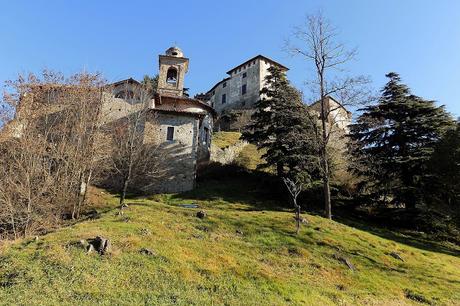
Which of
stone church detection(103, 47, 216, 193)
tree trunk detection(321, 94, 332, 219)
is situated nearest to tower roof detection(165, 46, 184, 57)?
stone church detection(103, 47, 216, 193)

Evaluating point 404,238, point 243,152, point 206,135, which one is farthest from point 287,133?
point 243,152

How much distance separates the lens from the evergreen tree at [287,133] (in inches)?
1007

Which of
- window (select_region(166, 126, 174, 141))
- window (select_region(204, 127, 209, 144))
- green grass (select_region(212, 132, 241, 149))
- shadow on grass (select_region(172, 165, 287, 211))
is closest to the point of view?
shadow on grass (select_region(172, 165, 287, 211))

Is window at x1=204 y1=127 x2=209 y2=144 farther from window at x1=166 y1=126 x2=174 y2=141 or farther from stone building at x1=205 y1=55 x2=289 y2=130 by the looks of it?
stone building at x1=205 y1=55 x2=289 y2=130

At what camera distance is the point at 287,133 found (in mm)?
29281

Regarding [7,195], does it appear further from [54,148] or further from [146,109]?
[146,109]

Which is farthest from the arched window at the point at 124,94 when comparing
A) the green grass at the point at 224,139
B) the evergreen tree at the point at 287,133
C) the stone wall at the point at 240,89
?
the stone wall at the point at 240,89

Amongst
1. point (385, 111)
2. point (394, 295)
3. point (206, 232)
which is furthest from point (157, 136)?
point (394, 295)

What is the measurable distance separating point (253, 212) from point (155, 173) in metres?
9.72

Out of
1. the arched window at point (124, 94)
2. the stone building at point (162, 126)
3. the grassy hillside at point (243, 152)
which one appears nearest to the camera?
the stone building at point (162, 126)

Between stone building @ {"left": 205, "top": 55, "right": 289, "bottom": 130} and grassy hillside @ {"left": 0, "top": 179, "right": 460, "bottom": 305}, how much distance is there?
37.1 meters

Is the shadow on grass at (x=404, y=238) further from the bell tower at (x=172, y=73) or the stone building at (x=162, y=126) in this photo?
the bell tower at (x=172, y=73)

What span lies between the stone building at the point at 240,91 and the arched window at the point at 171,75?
1862 centimetres

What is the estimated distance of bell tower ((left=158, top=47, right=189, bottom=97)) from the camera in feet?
125
